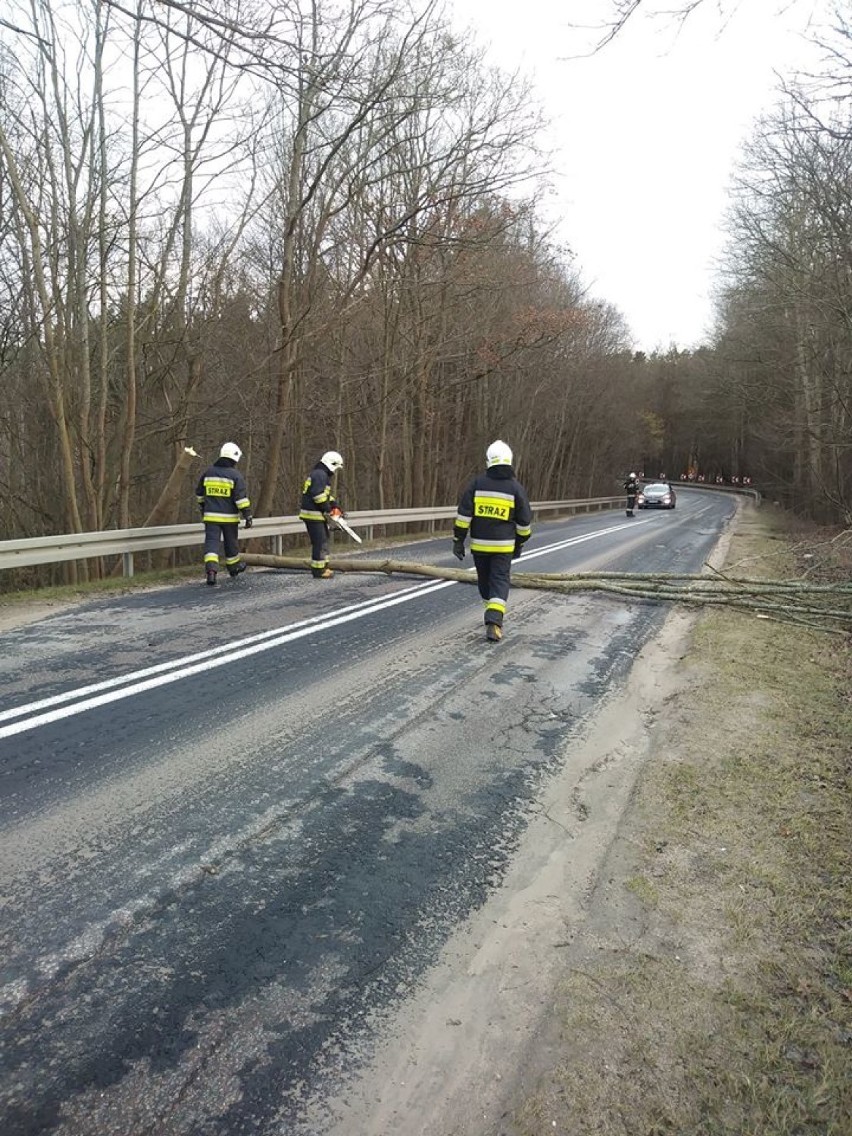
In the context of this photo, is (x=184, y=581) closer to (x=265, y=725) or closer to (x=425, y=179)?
(x=265, y=725)

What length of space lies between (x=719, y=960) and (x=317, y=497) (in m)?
9.02

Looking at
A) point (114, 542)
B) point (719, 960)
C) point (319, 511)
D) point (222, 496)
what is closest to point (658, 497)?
point (319, 511)

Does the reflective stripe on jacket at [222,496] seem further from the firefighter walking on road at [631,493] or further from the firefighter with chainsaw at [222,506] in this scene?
the firefighter walking on road at [631,493]

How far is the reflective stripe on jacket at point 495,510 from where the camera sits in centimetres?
727

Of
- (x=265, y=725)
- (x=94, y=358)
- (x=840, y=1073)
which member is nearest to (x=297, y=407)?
(x=94, y=358)

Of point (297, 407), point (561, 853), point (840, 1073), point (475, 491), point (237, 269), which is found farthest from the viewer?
point (297, 407)

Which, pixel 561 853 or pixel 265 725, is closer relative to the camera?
pixel 561 853

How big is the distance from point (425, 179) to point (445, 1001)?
807 inches

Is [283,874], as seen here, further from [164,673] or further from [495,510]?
[495,510]

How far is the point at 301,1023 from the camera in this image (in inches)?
88.5

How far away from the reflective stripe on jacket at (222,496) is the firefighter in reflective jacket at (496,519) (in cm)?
397

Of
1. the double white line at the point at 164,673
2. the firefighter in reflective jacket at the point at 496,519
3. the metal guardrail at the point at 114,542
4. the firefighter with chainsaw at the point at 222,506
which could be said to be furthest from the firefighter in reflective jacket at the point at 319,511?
the firefighter in reflective jacket at the point at 496,519

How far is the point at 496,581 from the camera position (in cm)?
729

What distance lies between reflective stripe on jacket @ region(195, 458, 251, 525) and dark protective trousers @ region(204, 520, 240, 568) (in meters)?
0.09
